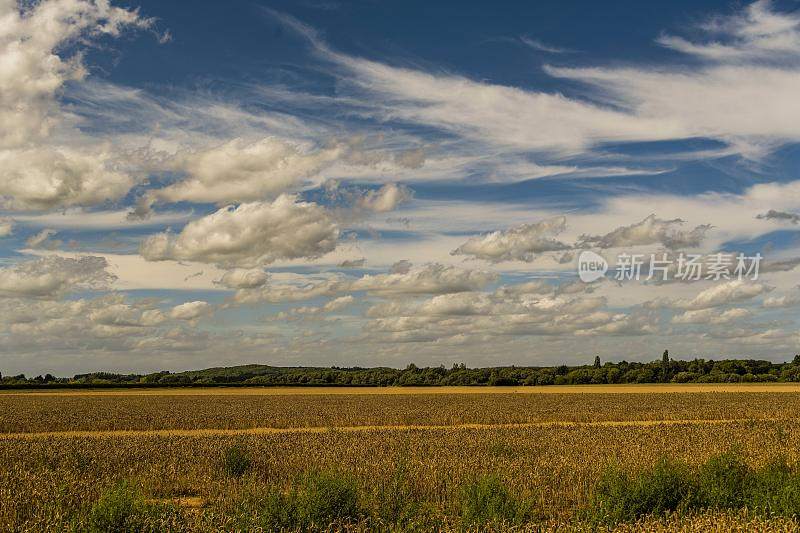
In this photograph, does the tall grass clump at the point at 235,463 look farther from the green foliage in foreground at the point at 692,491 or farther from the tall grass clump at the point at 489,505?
the green foliage in foreground at the point at 692,491

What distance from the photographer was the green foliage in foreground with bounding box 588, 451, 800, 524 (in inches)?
567

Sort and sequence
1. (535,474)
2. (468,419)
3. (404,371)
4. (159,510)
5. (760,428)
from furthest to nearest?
(404,371)
(468,419)
(760,428)
(535,474)
(159,510)

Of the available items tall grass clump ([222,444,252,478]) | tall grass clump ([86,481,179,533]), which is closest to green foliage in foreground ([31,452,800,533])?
tall grass clump ([86,481,179,533])

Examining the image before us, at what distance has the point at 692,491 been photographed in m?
16.0

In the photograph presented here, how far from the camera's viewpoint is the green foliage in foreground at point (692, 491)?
14.4 m

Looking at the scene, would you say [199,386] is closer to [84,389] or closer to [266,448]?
Answer: [84,389]

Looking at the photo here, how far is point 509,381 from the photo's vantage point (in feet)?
474

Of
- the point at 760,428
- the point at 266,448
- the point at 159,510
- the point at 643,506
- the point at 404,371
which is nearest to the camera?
the point at 159,510

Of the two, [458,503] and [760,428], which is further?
[760,428]

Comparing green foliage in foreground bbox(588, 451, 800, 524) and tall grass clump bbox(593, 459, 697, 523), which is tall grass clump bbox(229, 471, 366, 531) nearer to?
green foliage in foreground bbox(588, 451, 800, 524)

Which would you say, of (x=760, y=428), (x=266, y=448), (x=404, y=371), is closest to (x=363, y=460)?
(x=266, y=448)

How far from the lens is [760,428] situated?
3712cm

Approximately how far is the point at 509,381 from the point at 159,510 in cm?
13573

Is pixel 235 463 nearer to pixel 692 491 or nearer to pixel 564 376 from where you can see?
pixel 692 491
